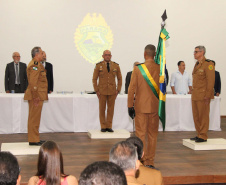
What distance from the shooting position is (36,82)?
4.96 metres

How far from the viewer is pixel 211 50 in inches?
393

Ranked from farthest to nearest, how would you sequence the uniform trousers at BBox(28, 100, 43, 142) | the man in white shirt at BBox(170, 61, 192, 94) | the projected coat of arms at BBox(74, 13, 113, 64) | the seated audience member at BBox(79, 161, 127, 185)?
the projected coat of arms at BBox(74, 13, 113, 64)
the man in white shirt at BBox(170, 61, 192, 94)
the uniform trousers at BBox(28, 100, 43, 142)
the seated audience member at BBox(79, 161, 127, 185)

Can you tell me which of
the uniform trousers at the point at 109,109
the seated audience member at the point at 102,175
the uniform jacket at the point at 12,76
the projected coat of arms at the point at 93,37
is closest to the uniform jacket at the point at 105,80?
the uniform trousers at the point at 109,109

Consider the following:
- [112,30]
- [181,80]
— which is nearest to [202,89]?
[181,80]

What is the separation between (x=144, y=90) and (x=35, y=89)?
5.39 ft

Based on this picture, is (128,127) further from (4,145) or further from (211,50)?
(211,50)

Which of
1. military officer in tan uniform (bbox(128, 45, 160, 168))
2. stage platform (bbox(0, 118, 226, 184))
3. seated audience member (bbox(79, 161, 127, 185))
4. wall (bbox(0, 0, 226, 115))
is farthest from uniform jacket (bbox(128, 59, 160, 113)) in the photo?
wall (bbox(0, 0, 226, 115))

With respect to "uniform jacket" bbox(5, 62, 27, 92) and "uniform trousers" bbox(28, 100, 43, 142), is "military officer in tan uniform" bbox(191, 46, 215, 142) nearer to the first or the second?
"uniform trousers" bbox(28, 100, 43, 142)

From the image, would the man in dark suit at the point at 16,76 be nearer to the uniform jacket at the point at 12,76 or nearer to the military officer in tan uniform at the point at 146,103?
the uniform jacket at the point at 12,76

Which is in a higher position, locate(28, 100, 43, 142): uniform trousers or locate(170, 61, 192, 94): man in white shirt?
locate(170, 61, 192, 94): man in white shirt

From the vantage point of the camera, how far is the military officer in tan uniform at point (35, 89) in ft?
Result: 16.2

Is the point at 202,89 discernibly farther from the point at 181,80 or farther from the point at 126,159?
the point at 126,159

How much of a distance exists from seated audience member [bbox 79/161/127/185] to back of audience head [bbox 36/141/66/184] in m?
1.01

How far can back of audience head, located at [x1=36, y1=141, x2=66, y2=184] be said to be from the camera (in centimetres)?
219
